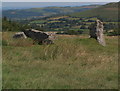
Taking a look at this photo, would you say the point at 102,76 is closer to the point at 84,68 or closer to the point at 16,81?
the point at 84,68

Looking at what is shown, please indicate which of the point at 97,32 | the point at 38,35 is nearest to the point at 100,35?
the point at 97,32

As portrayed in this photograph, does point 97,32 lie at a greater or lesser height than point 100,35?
greater

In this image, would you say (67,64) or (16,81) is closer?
(16,81)

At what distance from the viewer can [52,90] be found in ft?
17.1

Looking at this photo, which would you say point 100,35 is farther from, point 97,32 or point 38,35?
point 38,35

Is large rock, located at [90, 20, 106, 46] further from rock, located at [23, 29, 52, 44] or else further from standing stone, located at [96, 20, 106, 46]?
rock, located at [23, 29, 52, 44]

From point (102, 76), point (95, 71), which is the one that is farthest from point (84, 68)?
point (102, 76)

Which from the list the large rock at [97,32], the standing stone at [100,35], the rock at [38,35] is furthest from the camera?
the large rock at [97,32]

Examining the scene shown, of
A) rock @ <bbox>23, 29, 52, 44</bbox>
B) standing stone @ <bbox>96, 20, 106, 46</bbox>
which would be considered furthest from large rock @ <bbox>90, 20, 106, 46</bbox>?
rock @ <bbox>23, 29, 52, 44</bbox>

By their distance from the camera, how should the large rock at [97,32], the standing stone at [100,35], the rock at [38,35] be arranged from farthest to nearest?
the large rock at [97,32] < the standing stone at [100,35] < the rock at [38,35]

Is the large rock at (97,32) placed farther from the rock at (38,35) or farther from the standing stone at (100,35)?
the rock at (38,35)

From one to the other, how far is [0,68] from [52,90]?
7.94 ft

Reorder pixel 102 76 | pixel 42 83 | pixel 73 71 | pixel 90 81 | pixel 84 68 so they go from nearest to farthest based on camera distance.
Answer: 1. pixel 42 83
2. pixel 90 81
3. pixel 102 76
4. pixel 73 71
5. pixel 84 68

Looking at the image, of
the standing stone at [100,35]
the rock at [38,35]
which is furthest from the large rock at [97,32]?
the rock at [38,35]
